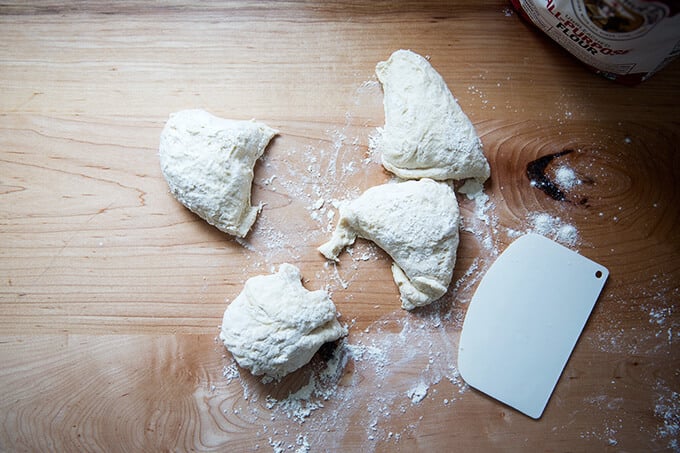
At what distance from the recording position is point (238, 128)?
956mm

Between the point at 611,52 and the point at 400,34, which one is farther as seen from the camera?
the point at 400,34

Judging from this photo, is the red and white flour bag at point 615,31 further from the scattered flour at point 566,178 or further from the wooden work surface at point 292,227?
the scattered flour at point 566,178

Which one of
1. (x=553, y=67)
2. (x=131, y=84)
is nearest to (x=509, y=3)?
(x=553, y=67)

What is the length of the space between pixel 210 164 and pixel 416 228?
42cm

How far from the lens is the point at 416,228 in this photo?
36.5 inches

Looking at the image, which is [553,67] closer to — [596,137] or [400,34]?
[596,137]

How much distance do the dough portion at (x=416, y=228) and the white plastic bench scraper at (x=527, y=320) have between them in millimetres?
123

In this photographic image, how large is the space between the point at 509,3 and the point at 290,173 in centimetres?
62

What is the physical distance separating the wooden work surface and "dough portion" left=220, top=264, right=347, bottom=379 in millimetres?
68

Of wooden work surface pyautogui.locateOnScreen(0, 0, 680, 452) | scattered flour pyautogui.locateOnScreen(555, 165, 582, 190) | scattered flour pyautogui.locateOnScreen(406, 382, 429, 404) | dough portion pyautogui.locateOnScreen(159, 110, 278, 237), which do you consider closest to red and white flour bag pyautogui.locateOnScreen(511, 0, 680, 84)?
wooden work surface pyautogui.locateOnScreen(0, 0, 680, 452)

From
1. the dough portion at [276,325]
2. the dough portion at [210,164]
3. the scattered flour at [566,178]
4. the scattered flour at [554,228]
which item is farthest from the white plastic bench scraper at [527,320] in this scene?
the dough portion at [210,164]

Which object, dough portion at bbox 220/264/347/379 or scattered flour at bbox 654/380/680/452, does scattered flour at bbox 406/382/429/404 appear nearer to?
dough portion at bbox 220/264/347/379

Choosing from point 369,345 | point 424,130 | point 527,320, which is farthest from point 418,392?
point 424,130

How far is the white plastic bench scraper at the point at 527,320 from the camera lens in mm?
981
